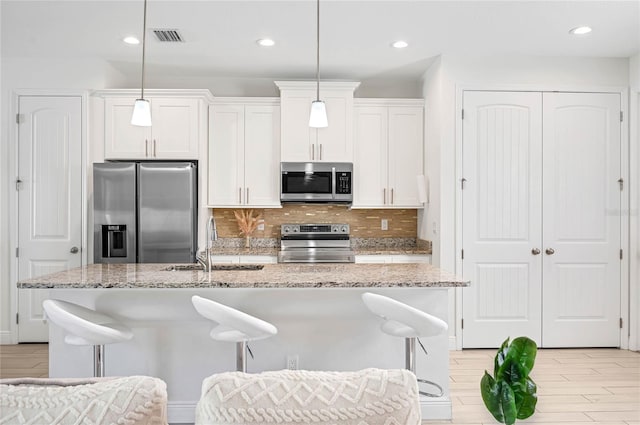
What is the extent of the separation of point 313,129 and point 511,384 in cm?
304

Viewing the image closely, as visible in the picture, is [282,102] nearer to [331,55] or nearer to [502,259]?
[331,55]

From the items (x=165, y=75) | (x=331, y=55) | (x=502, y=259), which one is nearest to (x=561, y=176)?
(x=502, y=259)

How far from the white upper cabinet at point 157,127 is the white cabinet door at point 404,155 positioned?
1.92 metres

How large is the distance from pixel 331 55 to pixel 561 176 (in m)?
2.37

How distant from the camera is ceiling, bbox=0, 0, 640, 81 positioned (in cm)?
318

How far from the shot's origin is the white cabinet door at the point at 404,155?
4.71 m

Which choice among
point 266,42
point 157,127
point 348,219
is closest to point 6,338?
point 157,127

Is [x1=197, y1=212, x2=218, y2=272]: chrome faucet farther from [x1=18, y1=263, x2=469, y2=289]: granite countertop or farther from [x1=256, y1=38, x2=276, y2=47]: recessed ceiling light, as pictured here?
[x1=256, y1=38, x2=276, y2=47]: recessed ceiling light

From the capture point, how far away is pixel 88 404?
1093 mm

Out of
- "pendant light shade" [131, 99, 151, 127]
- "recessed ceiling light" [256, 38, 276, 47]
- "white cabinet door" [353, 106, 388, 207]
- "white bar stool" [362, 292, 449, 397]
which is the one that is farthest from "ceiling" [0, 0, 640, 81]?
"white bar stool" [362, 292, 449, 397]

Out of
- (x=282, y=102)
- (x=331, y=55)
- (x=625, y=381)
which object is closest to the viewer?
(x=625, y=381)

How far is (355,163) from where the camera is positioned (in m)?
4.70

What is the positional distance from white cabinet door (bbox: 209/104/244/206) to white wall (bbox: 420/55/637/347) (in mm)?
1942

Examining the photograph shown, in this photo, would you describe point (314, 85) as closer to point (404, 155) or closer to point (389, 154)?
point (389, 154)
